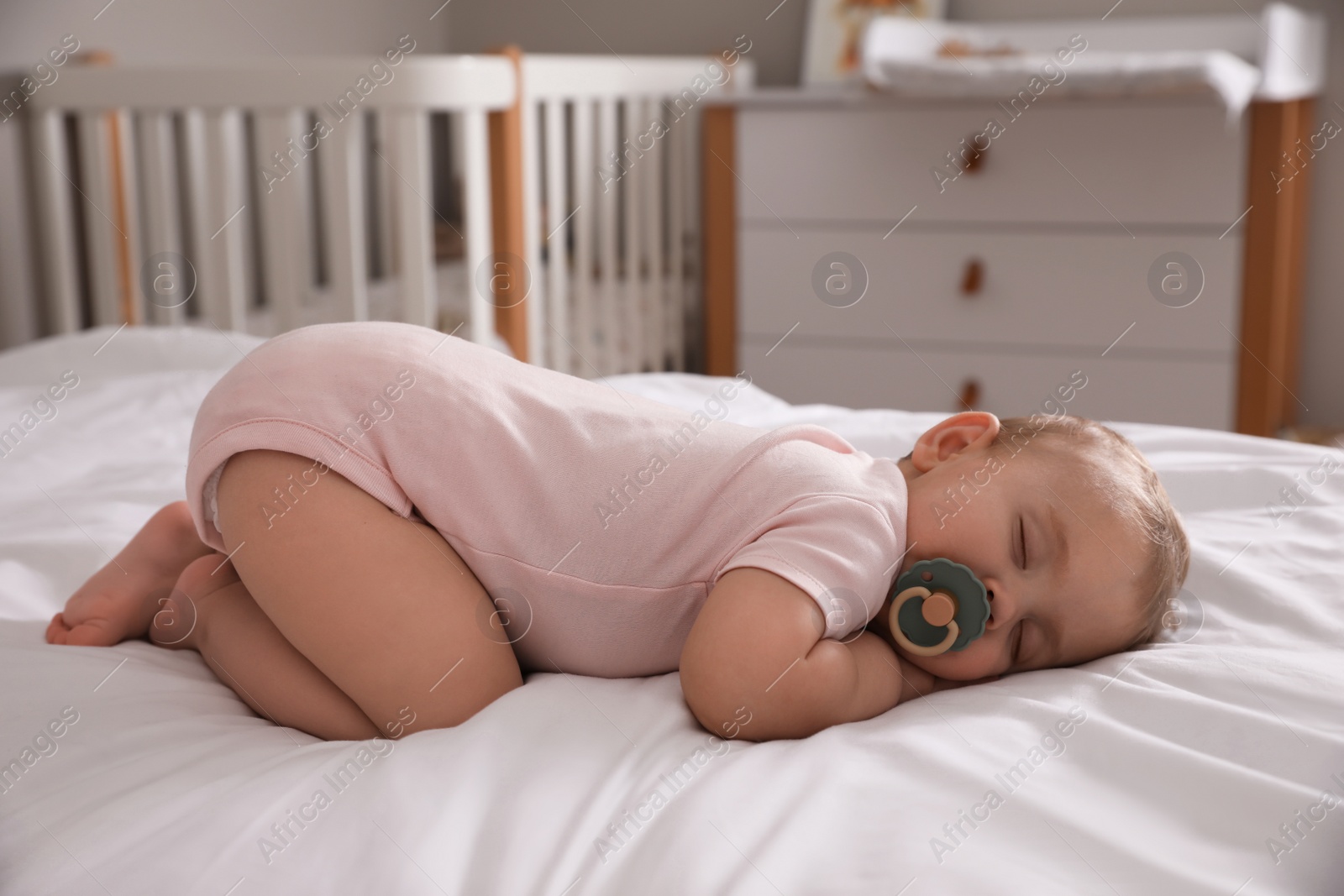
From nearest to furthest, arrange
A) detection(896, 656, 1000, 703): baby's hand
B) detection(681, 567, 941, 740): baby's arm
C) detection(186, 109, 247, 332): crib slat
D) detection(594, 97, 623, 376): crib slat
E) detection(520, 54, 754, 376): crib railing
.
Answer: detection(681, 567, 941, 740): baby's arm
detection(896, 656, 1000, 703): baby's hand
detection(186, 109, 247, 332): crib slat
detection(520, 54, 754, 376): crib railing
detection(594, 97, 623, 376): crib slat

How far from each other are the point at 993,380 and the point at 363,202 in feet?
4.25

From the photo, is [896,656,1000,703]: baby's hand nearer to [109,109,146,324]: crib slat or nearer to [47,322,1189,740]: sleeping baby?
[47,322,1189,740]: sleeping baby

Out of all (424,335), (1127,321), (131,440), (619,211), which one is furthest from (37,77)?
(1127,321)

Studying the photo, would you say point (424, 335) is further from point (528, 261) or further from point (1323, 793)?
point (528, 261)

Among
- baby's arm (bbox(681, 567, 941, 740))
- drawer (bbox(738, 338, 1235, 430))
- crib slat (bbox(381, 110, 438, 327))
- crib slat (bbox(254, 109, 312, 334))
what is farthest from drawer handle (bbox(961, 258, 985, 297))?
baby's arm (bbox(681, 567, 941, 740))

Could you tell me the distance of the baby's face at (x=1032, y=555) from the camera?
720mm

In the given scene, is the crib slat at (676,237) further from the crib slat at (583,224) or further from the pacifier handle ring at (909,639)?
the pacifier handle ring at (909,639)

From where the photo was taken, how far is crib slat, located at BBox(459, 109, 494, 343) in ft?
5.68

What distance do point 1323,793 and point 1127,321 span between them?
1758 mm

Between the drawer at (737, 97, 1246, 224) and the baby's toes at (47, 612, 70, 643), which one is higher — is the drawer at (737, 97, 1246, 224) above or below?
above

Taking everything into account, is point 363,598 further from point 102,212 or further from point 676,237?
point 676,237

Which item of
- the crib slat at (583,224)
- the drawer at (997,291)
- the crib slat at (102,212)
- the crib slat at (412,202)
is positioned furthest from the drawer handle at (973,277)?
the crib slat at (102,212)

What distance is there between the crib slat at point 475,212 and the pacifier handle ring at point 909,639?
1.12m

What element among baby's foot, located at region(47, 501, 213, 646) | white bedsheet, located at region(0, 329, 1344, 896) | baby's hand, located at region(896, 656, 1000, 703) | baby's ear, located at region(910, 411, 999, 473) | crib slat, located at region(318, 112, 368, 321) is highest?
crib slat, located at region(318, 112, 368, 321)
